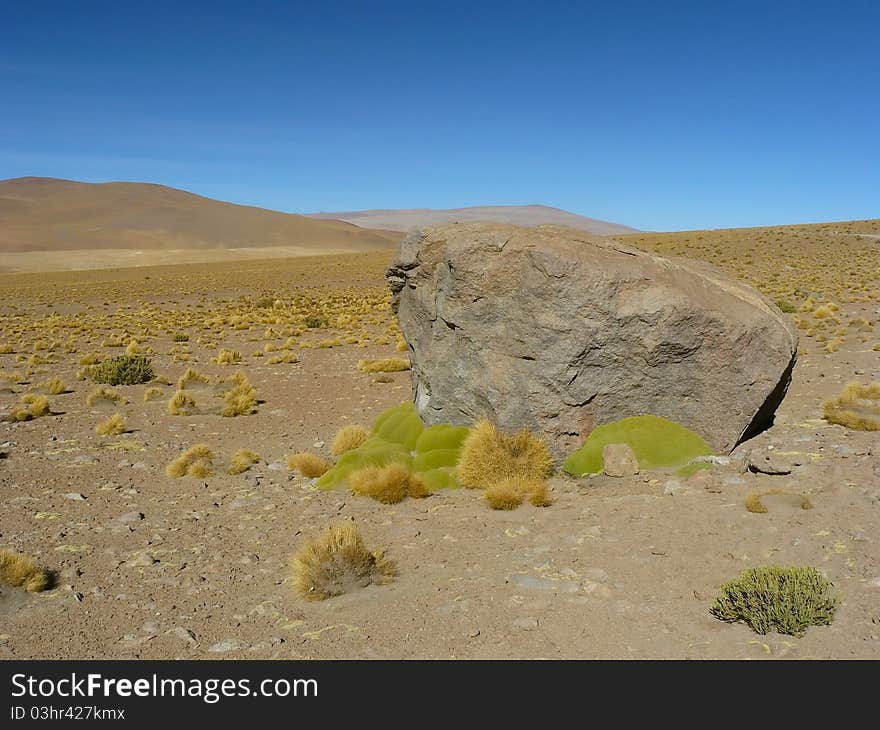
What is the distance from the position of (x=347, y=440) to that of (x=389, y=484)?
7.83 ft

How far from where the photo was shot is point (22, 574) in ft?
18.9

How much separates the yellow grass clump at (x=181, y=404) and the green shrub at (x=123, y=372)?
10.0 feet

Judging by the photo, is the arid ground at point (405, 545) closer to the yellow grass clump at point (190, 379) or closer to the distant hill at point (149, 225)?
the yellow grass clump at point (190, 379)

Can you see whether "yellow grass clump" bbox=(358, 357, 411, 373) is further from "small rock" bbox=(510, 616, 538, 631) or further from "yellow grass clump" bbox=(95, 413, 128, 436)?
"small rock" bbox=(510, 616, 538, 631)

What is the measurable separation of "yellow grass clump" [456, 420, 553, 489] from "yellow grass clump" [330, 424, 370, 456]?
2.23 meters

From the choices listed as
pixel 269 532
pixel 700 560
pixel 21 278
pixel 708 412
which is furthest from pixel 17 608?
pixel 21 278


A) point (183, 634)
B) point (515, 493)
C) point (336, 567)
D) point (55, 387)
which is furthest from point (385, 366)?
point (183, 634)

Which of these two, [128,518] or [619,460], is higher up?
[619,460]

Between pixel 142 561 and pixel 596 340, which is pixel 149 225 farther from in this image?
pixel 142 561

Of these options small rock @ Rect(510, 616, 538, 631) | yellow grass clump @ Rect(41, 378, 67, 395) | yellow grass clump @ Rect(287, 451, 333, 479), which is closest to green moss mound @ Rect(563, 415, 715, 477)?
yellow grass clump @ Rect(287, 451, 333, 479)

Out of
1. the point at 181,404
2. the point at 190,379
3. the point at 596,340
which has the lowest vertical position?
the point at 181,404

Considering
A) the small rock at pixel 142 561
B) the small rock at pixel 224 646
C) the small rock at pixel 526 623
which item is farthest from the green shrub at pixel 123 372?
the small rock at pixel 526 623

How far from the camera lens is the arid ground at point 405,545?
188 inches
